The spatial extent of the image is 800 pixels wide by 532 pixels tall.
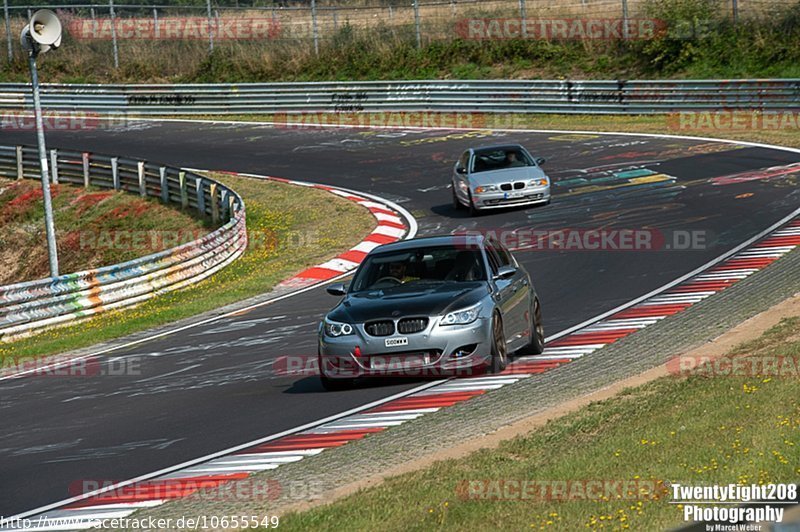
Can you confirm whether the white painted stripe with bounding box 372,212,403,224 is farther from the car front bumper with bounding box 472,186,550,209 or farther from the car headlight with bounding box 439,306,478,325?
the car headlight with bounding box 439,306,478,325

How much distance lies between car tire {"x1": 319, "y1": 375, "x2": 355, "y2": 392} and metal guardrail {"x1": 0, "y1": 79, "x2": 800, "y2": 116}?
24.4m

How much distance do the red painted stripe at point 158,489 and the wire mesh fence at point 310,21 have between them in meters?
34.8

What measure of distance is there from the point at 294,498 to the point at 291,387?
4.61 meters

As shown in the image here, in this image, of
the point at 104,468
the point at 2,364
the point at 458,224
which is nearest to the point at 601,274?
the point at 458,224

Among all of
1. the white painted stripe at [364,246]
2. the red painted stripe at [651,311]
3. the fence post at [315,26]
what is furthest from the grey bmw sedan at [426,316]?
the fence post at [315,26]

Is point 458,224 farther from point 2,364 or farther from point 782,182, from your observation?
point 2,364

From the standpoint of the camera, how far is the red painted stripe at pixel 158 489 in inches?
344

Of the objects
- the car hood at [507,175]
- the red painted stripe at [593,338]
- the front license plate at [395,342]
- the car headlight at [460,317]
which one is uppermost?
the car headlight at [460,317]

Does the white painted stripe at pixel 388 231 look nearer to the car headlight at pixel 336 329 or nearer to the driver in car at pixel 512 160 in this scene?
the driver in car at pixel 512 160

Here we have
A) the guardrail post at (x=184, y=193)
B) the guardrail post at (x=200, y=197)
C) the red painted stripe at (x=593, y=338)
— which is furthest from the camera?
the guardrail post at (x=184, y=193)

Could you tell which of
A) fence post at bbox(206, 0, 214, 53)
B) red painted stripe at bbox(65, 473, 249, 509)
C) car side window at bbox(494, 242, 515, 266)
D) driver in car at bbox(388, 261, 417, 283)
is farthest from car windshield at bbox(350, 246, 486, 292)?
fence post at bbox(206, 0, 214, 53)

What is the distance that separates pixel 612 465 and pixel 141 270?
14523 mm

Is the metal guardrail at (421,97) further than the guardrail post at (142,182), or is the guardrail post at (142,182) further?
the metal guardrail at (421,97)

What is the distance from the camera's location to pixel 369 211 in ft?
90.0
